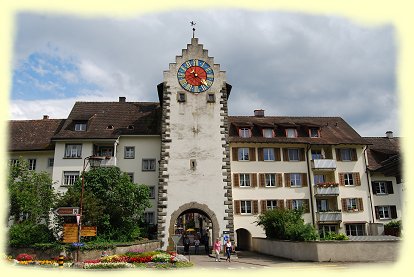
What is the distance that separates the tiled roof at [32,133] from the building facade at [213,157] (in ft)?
0.37

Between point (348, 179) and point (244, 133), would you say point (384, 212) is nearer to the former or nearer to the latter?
point (348, 179)

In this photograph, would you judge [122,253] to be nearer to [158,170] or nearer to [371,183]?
[158,170]

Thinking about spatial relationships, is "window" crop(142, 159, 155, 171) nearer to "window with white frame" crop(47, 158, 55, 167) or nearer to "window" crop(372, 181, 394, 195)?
"window with white frame" crop(47, 158, 55, 167)

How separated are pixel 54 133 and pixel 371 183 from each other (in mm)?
36567

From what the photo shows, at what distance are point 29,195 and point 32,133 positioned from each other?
13.1 meters

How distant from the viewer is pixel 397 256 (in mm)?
22953

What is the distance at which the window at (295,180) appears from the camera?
132ft

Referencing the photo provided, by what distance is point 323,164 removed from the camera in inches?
1598

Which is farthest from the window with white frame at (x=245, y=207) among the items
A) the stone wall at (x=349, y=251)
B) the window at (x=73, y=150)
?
the window at (x=73, y=150)

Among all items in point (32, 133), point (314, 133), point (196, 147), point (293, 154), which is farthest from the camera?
point (314, 133)

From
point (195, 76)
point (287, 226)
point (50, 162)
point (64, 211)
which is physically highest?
point (195, 76)

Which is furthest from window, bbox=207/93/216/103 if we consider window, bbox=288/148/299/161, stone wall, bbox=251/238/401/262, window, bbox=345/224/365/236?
window, bbox=345/224/365/236

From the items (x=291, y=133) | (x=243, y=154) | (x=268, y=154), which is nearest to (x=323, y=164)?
(x=291, y=133)

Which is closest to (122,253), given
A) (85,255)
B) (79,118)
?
(85,255)
